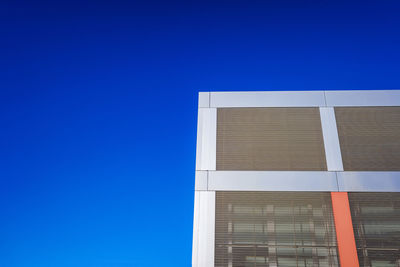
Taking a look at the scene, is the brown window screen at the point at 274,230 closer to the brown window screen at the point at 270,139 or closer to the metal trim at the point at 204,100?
the brown window screen at the point at 270,139

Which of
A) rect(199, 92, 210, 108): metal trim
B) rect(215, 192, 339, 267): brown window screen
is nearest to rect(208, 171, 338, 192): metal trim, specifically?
rect(215, 192, 339, 267): brown window screen

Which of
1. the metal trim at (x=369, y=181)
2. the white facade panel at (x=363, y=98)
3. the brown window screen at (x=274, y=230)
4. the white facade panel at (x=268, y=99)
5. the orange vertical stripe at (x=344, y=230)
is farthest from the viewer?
the white facade panel at (x=268, y=99)

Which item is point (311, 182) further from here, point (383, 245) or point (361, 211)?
point (383, 245)

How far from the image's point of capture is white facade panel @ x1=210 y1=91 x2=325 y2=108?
24.2ft

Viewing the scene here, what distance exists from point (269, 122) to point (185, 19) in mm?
4654

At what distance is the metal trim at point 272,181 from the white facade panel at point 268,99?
1931mm

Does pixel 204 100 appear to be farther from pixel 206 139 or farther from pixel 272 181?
pixel 272 181

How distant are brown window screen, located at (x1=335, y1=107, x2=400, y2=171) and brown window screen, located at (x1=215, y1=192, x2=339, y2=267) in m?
1.33

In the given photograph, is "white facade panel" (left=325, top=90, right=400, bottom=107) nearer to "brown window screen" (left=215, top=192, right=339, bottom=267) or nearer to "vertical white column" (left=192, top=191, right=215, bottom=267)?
"brown window screen" (left=215, top=192, right=339, bottom=267)

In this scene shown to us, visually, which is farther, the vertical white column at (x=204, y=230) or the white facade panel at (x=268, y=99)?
the white facade panel at (x=268, y=99)

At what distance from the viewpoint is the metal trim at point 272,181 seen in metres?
6.50

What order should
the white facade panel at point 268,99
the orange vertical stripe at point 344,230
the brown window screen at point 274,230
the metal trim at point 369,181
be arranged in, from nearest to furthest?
the orange vertical stripe at point 344,230 < the brown window screen at point 274,230 < the metal trim at point 369,181 < the white facade panel at point 268,99

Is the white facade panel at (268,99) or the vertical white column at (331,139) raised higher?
the white facade panel at (268,99)

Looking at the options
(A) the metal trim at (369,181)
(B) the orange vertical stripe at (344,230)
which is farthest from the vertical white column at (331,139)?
(B) the orange vertical stripe at (344,230)
